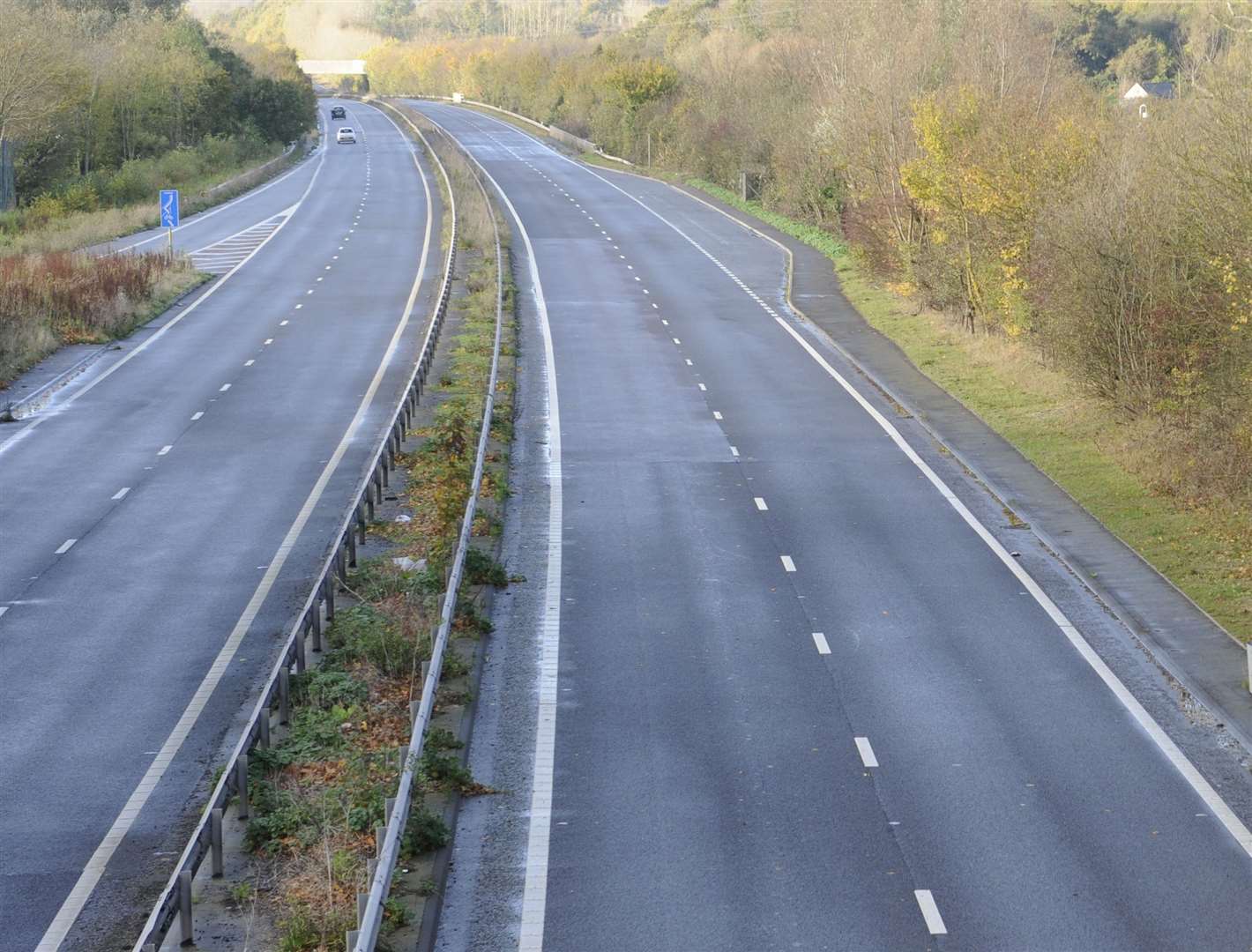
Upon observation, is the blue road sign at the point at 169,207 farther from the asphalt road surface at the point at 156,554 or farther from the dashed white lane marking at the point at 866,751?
the dashed white lane marking at the point at 866,751

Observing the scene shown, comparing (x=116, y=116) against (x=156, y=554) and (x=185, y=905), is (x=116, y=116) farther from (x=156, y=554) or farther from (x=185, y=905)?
Answer: (x=185, y=905)

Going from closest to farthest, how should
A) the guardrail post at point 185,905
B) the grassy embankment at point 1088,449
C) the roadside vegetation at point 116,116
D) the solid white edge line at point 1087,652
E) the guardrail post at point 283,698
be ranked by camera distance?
the guardrail post at point 185,905 < the solid white edge line at point 1087,652 < the guardrail post at point 283,698 < the grassy embankment at point 1088,449 < the roadside vegetation at point 116,116

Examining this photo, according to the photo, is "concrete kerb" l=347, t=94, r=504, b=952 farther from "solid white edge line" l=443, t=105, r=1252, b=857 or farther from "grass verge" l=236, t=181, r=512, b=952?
"solid white edge line" l=443, t=105, r=1252, b=857

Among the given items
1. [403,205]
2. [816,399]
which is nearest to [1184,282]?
[816,399]

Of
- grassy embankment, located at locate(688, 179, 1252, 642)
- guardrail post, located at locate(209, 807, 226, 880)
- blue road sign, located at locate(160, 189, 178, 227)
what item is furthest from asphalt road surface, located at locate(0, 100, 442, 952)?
grassy embankment, located at locate(688, 179, 1252, 642)

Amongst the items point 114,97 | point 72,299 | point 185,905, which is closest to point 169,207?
point 72,299

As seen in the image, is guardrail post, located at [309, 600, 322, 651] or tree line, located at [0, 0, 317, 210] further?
tree line, located at [0, 0, 317, 210]

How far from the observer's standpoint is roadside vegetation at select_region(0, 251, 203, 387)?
36.8 meters

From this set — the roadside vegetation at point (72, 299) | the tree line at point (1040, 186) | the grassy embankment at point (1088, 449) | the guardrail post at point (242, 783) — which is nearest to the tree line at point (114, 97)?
the roadside vegetation at point (72, 299)

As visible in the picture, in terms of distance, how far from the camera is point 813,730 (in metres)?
15.6

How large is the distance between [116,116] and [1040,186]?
213 feet

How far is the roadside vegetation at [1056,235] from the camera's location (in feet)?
74.9

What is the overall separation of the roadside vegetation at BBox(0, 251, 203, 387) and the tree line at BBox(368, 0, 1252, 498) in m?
21.1

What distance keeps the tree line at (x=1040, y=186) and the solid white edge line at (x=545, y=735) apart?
986 centimetres
